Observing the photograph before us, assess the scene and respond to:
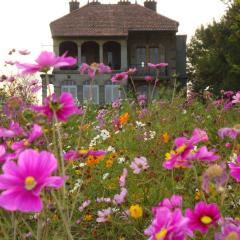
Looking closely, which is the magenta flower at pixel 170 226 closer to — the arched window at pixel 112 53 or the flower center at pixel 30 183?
the flower center at pixel 30 183

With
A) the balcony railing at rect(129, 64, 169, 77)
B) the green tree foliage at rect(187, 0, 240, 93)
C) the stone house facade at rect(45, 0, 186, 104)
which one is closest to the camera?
the green tree foliage at rect(187, 0, 240, 93)

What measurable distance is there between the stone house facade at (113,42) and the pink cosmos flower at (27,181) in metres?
25.6

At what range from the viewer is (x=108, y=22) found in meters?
28.3

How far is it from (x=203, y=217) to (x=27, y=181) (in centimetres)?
41

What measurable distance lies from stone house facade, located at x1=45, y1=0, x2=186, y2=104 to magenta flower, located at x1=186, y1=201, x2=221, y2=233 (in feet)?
83.5

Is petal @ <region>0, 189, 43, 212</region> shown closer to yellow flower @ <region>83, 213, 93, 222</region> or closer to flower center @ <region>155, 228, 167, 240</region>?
flower center @ <region>155, 228, 167, 240</region>

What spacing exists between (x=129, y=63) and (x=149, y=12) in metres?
2.93

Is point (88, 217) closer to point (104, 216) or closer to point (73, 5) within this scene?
point (104, 216)

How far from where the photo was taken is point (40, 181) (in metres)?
0.99

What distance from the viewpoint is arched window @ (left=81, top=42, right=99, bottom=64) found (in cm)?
2917

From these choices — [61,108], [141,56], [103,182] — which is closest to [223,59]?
[141,56]

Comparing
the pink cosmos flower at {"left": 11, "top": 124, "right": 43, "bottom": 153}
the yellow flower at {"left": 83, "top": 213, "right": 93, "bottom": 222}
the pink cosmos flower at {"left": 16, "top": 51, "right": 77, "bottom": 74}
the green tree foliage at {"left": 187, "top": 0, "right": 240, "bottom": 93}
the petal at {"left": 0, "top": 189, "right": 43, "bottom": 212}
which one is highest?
the pink cosmos flower at {"left": 16, "top": 51, "right": 77, "bottom": 74}

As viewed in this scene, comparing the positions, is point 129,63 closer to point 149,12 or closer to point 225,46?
point 149,12

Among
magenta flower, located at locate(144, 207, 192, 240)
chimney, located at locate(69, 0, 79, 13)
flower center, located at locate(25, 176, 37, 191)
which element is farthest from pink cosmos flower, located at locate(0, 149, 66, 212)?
chimney, located at locate(69, 0, 79, 13)
